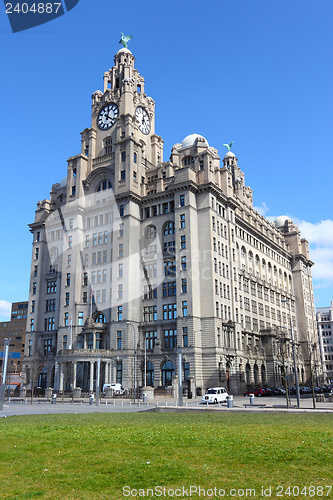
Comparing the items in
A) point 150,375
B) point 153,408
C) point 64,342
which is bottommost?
point 153,408

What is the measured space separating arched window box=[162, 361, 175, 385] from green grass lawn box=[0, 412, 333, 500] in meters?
62.5

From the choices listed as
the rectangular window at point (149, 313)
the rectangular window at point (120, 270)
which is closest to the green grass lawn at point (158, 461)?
the rectangular window at point (149, 313)

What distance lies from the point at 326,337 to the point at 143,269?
115 metres

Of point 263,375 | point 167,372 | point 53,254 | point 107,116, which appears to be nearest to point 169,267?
point 167,372

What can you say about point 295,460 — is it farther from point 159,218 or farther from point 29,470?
point 159,218

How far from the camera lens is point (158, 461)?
13.8 metres

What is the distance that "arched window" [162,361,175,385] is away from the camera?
81938 mm

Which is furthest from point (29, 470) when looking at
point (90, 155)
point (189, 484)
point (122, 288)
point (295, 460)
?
point (90, 155)

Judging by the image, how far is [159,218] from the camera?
92812 mm

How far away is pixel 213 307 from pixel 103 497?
72.7m

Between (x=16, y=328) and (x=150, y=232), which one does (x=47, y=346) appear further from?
(x=16, y=328)

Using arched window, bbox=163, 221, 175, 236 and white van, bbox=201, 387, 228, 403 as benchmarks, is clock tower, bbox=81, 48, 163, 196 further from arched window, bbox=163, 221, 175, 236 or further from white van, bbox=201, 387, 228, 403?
white van, bbox=201, 387, 228, 403

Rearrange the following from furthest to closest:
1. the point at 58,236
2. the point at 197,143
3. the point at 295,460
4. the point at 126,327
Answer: the point at 58,236 < the point at 197,143 < the point at 126,327 < the point at 295,460

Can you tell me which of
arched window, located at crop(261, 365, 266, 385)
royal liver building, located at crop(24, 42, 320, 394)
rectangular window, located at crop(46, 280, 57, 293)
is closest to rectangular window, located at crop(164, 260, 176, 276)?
royal liver building, located at crop(24, 42, 320, 394)
